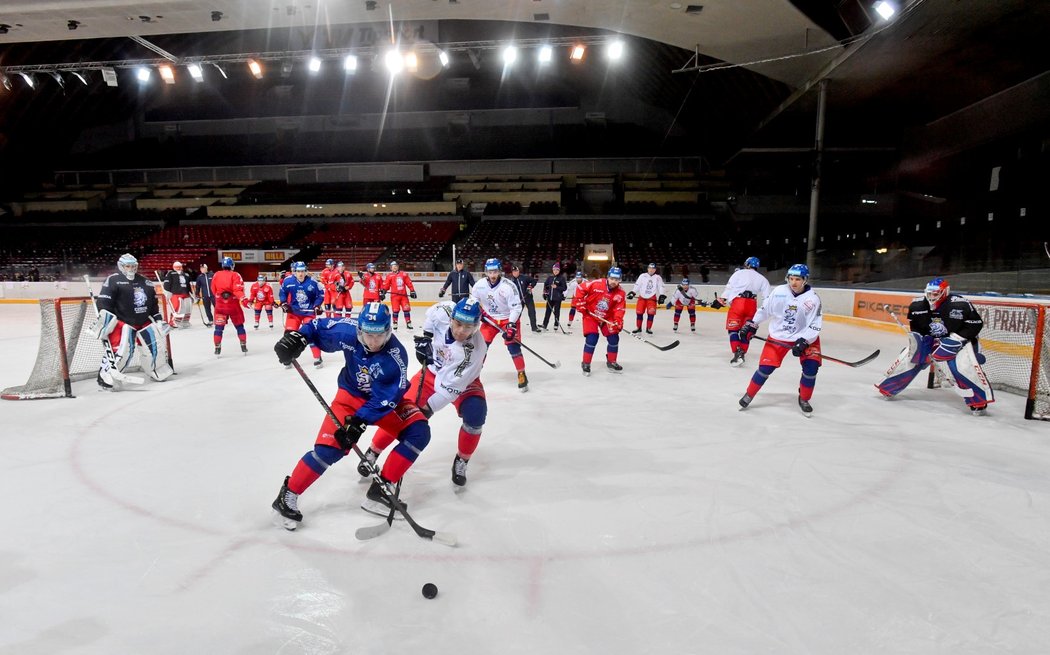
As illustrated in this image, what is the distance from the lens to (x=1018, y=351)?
6.57 meters

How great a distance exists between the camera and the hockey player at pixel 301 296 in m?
7.48

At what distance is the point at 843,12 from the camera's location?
39.0ft

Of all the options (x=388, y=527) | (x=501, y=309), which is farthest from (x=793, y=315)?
(x=388, y=527)

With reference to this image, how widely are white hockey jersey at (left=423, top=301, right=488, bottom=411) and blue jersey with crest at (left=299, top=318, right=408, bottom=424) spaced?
39 cm

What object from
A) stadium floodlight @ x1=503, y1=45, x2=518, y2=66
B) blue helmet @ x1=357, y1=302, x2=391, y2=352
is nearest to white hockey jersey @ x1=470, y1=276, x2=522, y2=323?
blue helmet @ x1=357, y1=302, x2=391, y2=352

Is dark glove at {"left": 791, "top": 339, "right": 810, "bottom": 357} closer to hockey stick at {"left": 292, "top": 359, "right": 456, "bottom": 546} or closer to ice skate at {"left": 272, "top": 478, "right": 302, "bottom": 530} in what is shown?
hockey stick at {"left": 292, "top": 359, "right": 456, "bottom": 546}

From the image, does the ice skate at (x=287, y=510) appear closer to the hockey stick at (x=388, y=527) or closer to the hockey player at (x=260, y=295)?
the hockey stick at (x=388, y=527)

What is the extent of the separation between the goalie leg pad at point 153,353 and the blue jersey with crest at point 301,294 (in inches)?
60.2

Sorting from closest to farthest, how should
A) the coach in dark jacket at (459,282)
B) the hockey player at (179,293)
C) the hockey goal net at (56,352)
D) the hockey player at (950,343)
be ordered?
1. the hockey player at (950,343)
2. the hockey goal net at (56,352)
3. the coach in dark jacket at (459,282)
4. the hockey player at (179,293)

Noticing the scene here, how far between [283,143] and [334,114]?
325 centimetres

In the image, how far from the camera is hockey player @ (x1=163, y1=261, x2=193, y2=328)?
1159cm

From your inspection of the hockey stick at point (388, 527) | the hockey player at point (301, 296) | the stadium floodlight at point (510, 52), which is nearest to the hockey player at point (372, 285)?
the hockey player at point (301, 296)

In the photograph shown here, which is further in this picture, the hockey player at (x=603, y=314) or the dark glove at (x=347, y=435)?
the hockey player at (x=603, y=314)

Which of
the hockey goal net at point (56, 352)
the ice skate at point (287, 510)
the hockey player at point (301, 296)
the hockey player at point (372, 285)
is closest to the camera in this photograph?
the ice skate at point (287, 510)
